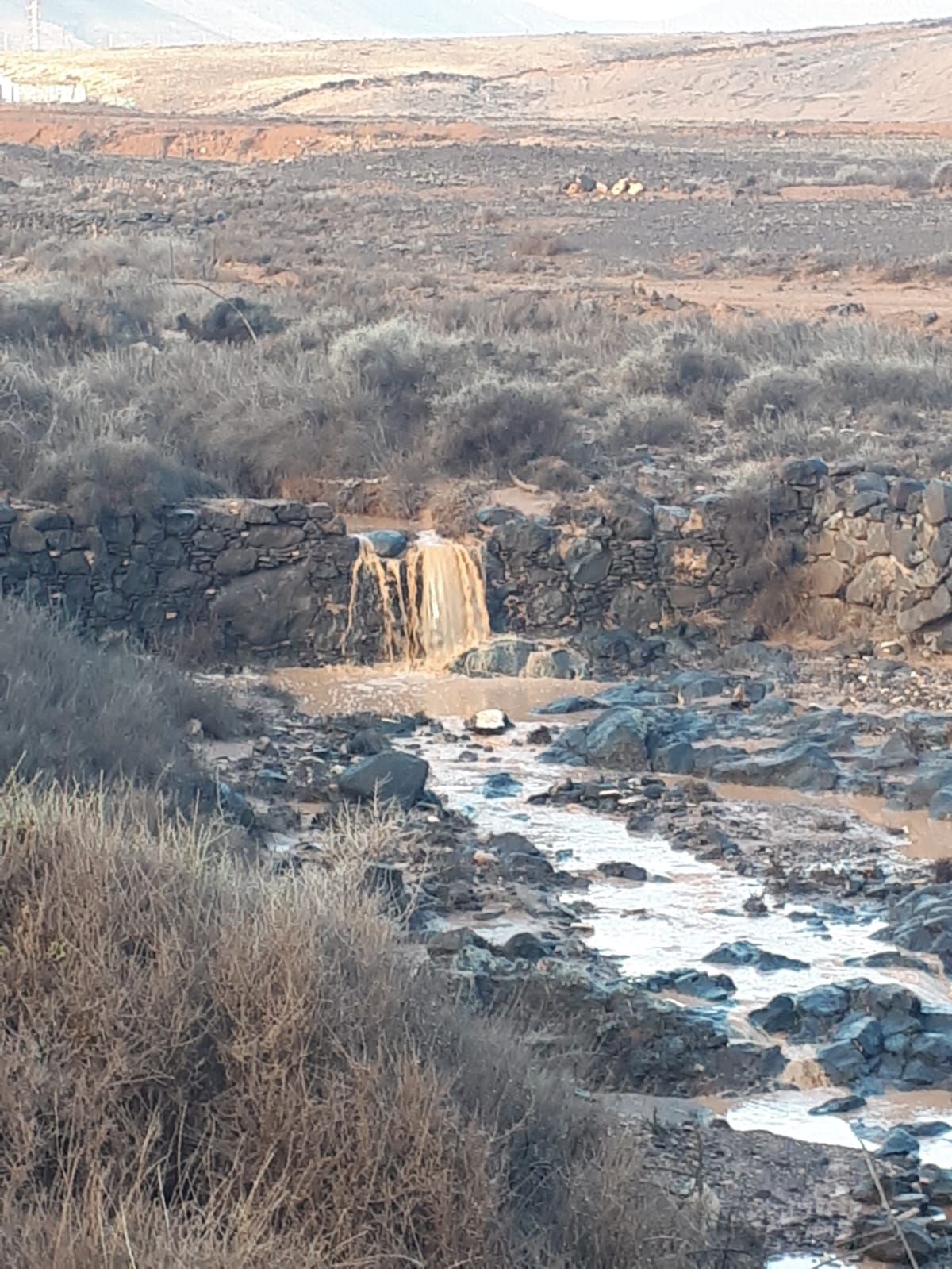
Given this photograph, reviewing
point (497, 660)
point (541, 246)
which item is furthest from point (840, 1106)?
point (541, 246)

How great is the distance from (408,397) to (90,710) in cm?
946

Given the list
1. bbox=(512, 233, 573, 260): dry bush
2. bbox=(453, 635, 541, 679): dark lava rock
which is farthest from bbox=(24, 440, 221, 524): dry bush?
bbox=(512, 233, 573, 260): dry bush

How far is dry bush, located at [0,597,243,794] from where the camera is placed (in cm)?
930

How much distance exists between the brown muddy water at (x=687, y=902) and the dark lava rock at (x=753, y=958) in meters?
0.06

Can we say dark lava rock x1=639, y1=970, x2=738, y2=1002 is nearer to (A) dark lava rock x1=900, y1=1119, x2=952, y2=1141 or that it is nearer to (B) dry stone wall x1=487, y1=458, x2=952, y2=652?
(A) dark lava rock x1=900, y1=1119, x2=952, y2=1141

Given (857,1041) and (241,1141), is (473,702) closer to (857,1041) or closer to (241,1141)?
(857,1041)

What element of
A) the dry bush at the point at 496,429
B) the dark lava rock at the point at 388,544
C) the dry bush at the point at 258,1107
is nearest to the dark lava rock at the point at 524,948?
the dry bush at the point at 258,1107

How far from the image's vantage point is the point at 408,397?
19.6 m

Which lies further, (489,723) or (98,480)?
(98,480)

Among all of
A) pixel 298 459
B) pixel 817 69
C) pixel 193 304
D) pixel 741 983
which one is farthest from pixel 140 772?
pixel 817 69

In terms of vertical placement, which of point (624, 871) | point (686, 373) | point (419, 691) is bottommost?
point (419, 691)

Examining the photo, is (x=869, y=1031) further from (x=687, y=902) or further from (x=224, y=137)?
(x=224, y=137)

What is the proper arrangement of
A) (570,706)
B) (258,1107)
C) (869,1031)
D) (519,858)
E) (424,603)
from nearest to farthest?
(258,1107) → (869,1031) → (519,858) → (570,706) → (424,603)

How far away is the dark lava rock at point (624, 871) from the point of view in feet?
35.2
